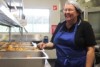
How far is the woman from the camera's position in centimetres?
212

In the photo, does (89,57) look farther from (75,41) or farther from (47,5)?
(47,5)

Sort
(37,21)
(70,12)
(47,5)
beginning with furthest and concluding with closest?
(37,21) → (47,5) → (70,12)

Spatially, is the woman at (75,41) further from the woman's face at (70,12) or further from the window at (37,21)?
the window at (37,21)

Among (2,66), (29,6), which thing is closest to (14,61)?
(2,66)

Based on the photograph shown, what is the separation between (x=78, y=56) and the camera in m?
2.17

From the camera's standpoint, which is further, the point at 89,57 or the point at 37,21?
the point at 37,21

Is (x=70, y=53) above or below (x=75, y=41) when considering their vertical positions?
below

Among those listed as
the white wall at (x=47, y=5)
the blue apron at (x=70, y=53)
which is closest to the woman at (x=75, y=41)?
the blue apron at (x=70, y=53)

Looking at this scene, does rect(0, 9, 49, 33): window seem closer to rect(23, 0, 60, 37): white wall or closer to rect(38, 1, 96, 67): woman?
rect(23, 0, 60, 37): white wall

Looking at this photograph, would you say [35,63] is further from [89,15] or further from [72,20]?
[89,15]

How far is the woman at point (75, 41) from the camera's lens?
83.4 inches

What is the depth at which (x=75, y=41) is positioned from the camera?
2137 mm

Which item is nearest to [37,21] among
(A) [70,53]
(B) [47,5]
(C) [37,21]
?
(C) [37,21]

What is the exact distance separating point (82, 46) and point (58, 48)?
0.87 feet
